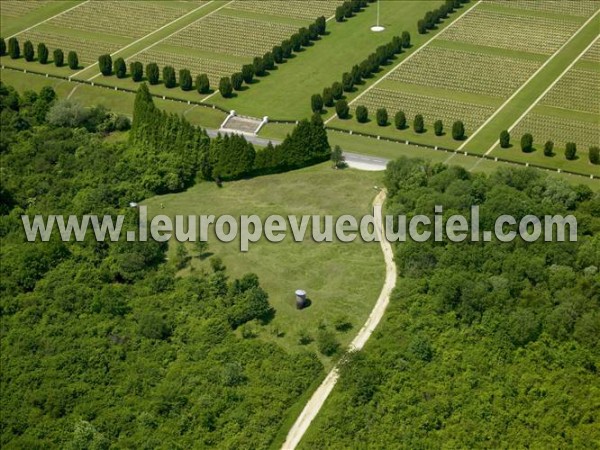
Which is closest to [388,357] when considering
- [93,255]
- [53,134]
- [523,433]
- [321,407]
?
[321,407]

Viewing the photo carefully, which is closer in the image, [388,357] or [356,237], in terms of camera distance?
[388,357]

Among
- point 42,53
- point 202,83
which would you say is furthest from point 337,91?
point 42,53

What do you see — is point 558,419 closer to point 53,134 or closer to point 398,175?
point 398,175

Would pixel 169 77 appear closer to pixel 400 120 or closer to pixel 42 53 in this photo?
pixel 42 53

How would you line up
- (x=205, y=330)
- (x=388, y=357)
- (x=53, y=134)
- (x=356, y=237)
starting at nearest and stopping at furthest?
1. (x=388, y=357)
2. (x=205, y=330)
3. (x=356, y=237)
4. (x=53, y=134)

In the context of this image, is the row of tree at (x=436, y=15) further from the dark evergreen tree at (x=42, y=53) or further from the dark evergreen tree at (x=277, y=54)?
the dark evergreen tree at (x=42, y=53)

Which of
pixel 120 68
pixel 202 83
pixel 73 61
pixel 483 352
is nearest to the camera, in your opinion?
pixel 483 352

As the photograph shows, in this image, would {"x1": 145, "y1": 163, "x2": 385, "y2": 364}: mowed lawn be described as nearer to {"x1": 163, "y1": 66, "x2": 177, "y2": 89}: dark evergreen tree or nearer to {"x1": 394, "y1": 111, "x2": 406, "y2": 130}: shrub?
{"x1": 394, "y1": 111, "x2": 406, "y2": 130}: shrub
